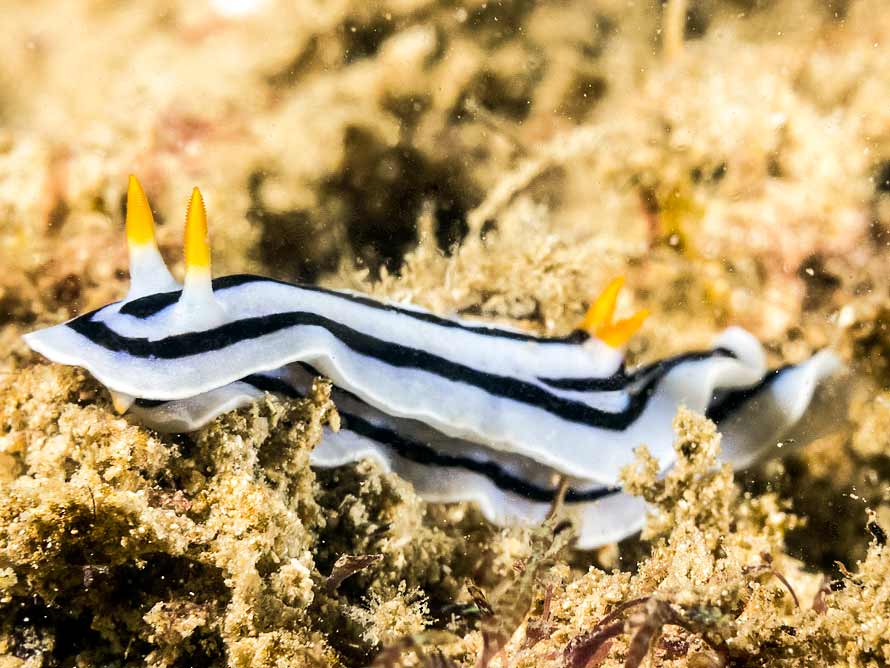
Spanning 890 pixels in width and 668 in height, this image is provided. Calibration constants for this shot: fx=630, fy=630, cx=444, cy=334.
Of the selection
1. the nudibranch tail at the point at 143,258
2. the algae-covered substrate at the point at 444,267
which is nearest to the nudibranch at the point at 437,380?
the nudibranch tail at the point at 143,258

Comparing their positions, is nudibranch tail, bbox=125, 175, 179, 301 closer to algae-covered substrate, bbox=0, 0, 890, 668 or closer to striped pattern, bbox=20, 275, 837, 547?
striped pattern, bbox=20, 275, 837, 547

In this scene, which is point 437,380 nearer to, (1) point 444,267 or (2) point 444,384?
(2) point 444,384

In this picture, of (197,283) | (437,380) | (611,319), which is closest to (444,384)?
(437,380)

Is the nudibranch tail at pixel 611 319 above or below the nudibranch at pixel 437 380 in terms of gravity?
above

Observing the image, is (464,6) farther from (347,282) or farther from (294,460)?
(294,460)

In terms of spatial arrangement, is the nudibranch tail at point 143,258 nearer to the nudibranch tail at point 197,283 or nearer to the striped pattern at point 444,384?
the striped pattern at point 444,384

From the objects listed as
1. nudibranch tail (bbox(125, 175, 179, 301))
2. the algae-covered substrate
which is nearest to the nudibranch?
nudibranch tail (bbox(125, 175, 179, 301))
